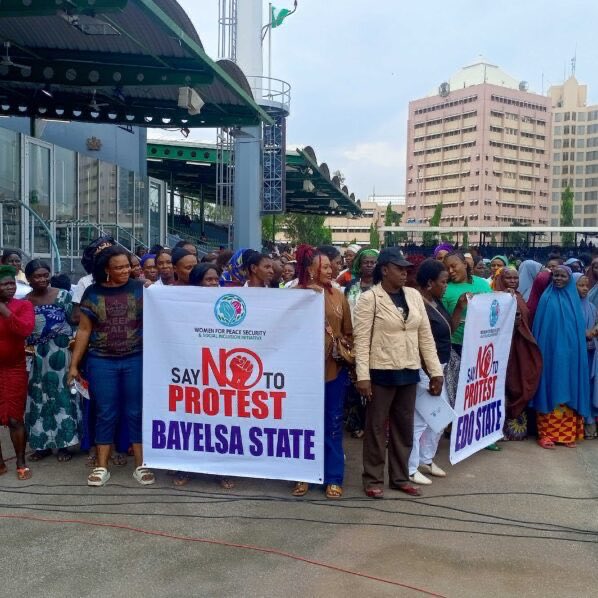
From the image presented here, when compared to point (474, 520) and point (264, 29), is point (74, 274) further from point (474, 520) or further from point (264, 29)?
point (264, 29)

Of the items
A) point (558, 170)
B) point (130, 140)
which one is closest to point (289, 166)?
point (130, 140)

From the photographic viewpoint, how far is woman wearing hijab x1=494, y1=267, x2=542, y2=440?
628 cm

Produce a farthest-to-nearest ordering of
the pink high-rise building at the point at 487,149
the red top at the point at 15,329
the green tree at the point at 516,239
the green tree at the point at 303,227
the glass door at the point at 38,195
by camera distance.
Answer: the pink high-rise building at the point at 487,149 < the green tree at the point at 303,227 < the green tree at the point at 516,239 < the glass door at the point at 38,195 < the red top at the point at 15,329

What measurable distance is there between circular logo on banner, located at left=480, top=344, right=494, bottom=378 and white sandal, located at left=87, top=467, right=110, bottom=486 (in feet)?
10.1

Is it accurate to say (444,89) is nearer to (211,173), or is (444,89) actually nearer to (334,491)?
(211,173)

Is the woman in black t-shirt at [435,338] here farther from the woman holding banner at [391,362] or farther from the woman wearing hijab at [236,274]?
the woman wearing hijab at [236,274]

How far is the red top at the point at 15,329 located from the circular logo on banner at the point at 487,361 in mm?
3558

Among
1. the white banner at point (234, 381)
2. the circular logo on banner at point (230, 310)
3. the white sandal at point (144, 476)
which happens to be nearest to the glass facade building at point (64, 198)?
the white banner at point (234, 381)

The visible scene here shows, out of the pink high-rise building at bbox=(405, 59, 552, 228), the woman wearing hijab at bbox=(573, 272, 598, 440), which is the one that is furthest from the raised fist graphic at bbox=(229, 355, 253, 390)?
the pink high-rise building at bbox=(405, 59, 552, 228)

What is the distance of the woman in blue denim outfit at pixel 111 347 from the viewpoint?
16.3 ft

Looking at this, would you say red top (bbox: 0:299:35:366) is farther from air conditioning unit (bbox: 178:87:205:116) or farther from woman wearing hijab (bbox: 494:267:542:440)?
air conditioning unit (bbox: 178:87:205:116)

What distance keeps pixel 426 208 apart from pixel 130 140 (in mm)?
106918

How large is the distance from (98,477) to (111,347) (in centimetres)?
94

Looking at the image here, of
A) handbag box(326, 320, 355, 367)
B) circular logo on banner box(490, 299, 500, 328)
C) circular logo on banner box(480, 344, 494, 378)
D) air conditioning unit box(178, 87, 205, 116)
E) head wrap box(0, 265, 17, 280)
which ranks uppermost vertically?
air conditioning unit box(178, 87, 205, 116)
